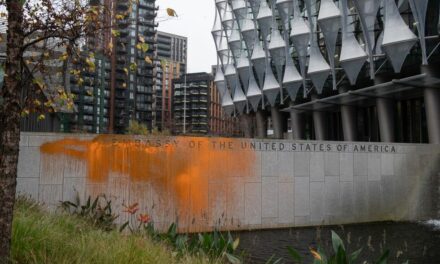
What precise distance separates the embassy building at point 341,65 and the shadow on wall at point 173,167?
19.8 meters

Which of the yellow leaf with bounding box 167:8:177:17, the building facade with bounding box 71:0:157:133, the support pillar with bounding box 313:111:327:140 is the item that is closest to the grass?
the yellow leaf with bounding box 167:8:177:17

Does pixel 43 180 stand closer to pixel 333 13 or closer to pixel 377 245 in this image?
pixel 377 245

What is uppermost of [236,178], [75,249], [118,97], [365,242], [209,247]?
[118,97]

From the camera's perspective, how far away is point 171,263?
20.5ft

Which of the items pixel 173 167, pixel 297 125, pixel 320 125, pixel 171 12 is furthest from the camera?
pixel 297 125

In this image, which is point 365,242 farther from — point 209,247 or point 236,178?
point 209,247

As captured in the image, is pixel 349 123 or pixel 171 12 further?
pixel 349 123

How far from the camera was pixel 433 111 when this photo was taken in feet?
108

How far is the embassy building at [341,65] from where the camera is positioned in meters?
33.0

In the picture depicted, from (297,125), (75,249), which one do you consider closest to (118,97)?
(297,125)

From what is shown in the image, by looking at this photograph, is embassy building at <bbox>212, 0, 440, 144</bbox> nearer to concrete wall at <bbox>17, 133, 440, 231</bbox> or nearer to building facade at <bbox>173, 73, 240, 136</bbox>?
concrete wall at <bbox>17, 133, 440, 231</bbox>

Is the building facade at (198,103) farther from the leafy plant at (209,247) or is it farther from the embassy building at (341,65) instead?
the leafy plant at (209,247)

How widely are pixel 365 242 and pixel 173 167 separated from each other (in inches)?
239

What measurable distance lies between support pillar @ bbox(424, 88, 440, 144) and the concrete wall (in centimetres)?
1402
